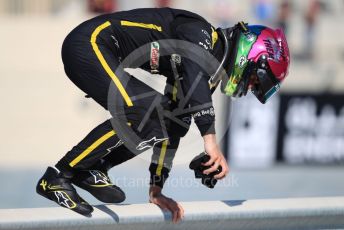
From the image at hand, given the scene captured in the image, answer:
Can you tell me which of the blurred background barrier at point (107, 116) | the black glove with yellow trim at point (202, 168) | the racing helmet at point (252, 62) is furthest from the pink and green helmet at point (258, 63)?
the blurred background barrier at point (107, 116)

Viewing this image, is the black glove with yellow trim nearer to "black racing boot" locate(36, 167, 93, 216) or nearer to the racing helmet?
the racing helmet

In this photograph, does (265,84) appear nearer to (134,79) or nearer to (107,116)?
(134,79)

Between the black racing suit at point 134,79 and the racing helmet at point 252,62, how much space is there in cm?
9

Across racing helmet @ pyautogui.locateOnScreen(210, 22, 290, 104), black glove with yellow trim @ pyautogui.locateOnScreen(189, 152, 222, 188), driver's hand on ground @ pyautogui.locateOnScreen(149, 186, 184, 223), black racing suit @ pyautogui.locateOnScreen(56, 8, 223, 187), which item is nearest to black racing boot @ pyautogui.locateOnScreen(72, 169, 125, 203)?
black racing suit @ pyautogui.locateOnScreen(56, 8, 223, 187)

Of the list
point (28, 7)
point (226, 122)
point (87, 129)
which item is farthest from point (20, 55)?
point (226, 122)

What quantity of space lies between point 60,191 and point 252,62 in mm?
1345

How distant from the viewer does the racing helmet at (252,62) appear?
12.1ft

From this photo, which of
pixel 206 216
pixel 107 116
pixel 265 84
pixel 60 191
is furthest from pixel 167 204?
pixel 107 116

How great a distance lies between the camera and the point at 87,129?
27.7ft

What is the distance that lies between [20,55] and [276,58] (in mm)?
5349

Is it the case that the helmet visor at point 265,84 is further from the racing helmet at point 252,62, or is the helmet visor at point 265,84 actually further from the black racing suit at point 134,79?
the black racing suit at point 134,79

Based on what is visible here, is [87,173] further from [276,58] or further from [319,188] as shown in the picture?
[319,188]

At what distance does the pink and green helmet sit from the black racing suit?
14 cm

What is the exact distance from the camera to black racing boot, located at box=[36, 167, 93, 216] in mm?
3537
